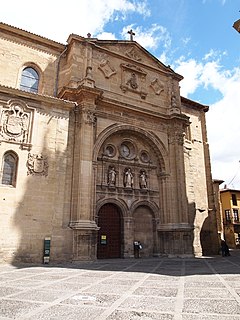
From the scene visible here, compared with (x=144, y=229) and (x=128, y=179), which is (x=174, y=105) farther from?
(x=144, y=229)

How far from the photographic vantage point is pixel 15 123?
13.0 m

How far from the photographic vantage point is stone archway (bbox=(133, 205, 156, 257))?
16.2 meters

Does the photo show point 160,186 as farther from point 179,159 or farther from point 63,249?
point 63,249

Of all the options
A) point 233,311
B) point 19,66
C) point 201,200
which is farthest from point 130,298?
point 201,200

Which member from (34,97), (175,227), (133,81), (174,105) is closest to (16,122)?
(34,97)

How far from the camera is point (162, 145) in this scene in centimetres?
1819

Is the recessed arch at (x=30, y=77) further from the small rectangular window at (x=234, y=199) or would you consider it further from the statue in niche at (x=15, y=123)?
the small rectangular window at (x=234, y=199)

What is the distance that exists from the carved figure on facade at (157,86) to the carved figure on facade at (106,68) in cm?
339

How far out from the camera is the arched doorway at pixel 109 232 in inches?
584

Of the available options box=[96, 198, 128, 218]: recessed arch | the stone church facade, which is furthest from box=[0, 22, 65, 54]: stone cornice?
box=[96, 198, 128, 218]: recessed arch

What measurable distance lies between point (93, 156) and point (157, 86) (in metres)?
8.29

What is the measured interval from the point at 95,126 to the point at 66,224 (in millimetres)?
5773

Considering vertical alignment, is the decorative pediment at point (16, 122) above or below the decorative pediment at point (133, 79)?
below

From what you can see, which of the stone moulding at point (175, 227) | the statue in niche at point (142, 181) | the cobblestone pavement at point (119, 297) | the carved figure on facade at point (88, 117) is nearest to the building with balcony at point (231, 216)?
the stone moulding at point (175, 227)
